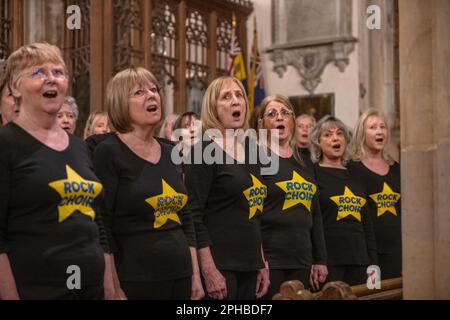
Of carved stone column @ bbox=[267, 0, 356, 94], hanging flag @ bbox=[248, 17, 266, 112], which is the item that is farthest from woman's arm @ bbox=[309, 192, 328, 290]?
carved stone column @ bbox=[267, 0, 356, 94]

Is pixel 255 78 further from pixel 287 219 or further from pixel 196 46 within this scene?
pixel 287 219

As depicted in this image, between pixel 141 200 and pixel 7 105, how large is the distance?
62 cm

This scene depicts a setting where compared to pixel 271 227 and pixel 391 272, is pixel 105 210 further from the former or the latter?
pixel 391 272

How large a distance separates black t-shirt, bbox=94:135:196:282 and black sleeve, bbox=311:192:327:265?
1223 mm

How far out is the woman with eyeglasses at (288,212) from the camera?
3.60 meters

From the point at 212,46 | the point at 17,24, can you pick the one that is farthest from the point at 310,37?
the point at 17,24

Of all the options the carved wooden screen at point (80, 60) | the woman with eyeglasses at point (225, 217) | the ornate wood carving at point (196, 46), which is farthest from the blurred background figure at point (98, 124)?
the ornate wood carving at point (196, 46)

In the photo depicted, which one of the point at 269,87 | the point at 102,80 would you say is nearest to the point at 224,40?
the point at 269,87

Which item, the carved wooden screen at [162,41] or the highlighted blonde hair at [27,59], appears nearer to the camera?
the highlighted blonde hair at [27,59]

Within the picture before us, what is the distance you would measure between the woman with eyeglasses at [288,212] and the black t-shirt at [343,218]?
21 centimetres

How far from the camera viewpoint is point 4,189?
7.37ft

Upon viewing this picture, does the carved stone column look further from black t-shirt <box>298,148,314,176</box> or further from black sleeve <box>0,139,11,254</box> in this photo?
black sleeve <box>0,139,11,254</box>

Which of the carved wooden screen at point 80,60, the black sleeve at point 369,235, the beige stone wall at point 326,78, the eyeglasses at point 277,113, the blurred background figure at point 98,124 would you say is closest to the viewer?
the eyeglasses at point 277,113

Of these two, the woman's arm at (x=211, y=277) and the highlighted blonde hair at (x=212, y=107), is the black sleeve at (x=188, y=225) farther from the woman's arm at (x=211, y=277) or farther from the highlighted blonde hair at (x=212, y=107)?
the highlighted blonde hair at (x=212, y=107)
